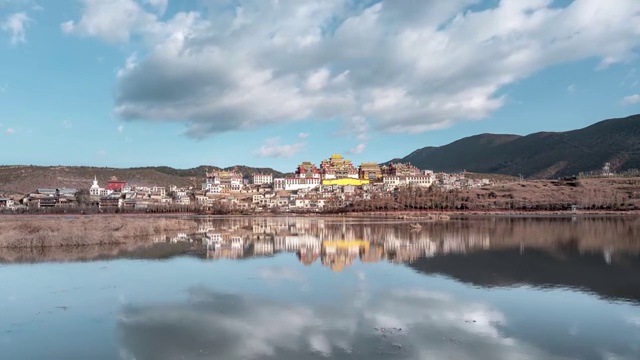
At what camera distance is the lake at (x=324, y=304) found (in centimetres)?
954

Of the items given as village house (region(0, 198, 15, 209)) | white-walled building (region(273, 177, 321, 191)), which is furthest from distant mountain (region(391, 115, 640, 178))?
village house (region(0, 198, 15, 209))

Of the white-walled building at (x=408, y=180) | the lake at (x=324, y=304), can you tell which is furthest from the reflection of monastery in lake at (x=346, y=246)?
the white-walled building at (x=408, y=180)

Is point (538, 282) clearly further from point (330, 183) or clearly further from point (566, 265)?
point (330, 183)

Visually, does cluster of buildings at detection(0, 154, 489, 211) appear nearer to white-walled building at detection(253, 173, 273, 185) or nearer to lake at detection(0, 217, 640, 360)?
white-walled building at detection(253, 173, 273, 185)

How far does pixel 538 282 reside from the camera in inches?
623

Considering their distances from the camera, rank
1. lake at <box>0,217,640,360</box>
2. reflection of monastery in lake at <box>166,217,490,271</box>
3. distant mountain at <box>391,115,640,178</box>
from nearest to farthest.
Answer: lake at <box>0,217,640,360</box>
reflection of monastery in lake at <box>166,217,490,271</box>
distant mountain at <box>391,115,640,178</box>

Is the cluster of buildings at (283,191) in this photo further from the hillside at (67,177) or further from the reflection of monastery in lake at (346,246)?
the reflection of monastery in lake at (346,246)

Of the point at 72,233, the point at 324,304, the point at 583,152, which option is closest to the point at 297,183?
the point at 72,233

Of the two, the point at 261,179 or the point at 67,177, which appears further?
the point at 261,179

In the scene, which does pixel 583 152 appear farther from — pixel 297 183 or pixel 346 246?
pixel 346 246

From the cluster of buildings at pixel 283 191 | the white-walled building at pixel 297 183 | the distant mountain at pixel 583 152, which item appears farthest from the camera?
the distant mountain at pixel 583 152

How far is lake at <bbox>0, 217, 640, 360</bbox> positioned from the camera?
9539mm

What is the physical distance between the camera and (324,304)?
43.4ft

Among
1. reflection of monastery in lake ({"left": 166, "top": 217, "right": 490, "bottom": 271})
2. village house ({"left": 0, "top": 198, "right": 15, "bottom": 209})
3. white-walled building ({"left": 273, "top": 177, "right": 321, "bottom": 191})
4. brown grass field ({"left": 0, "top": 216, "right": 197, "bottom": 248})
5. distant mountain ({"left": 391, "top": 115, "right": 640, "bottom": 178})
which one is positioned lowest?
reflection of monastery in lake ({"left": 166, "top": 217, "right": 490, "bottom": 271})
